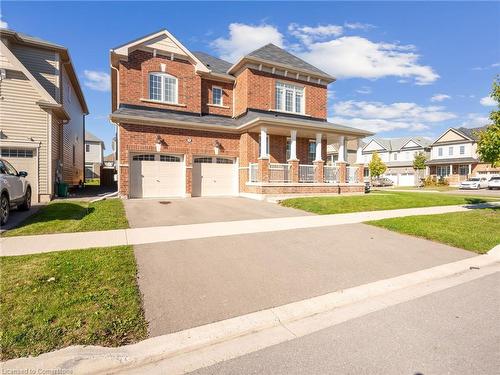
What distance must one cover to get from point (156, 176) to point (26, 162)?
19.4 feet

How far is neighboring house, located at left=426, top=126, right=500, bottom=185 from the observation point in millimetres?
42031

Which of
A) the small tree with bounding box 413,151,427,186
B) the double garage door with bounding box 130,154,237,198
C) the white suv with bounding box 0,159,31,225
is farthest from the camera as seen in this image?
the small tree with bounding box 413,151,427,186

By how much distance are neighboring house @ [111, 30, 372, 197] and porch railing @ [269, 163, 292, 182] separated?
6cm

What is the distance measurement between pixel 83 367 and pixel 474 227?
11330 millimetres

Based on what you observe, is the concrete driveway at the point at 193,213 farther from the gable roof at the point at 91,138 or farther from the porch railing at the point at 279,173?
the gable roof at the point at 91,138

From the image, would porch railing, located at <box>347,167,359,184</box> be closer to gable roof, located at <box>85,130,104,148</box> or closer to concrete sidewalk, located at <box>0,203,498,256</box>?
concrete sidewalk, located at <box>0,203,498,256</box>

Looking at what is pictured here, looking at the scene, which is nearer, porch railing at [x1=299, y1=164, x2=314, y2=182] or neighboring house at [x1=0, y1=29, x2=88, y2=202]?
neighboring house at [x1=0, y1=29, x2=88, y2=202]

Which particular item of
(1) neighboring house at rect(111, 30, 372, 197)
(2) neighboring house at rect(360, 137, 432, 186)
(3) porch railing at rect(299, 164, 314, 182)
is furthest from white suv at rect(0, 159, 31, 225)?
(2) neighboring house at rect(360, 137, 432, 186)

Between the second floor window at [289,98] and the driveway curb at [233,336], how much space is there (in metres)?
17.1

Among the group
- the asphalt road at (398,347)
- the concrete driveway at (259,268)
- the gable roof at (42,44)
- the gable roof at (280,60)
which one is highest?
the gable roof at (280,60)

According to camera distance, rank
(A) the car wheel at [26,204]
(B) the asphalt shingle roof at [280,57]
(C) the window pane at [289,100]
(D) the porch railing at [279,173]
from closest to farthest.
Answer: (A) the car wheel at [26,204] < (D) the porch railing at [279,173] < (B) the asphalt shingle roof at [280,57] < (C) the window pane at [289,100]

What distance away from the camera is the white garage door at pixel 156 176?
1584 centimetres

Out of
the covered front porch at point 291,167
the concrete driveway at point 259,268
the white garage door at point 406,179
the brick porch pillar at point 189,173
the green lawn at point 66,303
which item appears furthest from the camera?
the white garage door at point 406,179

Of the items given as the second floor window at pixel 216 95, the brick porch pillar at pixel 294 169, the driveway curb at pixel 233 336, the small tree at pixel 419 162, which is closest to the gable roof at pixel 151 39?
the second floor window at pixel 216 95
